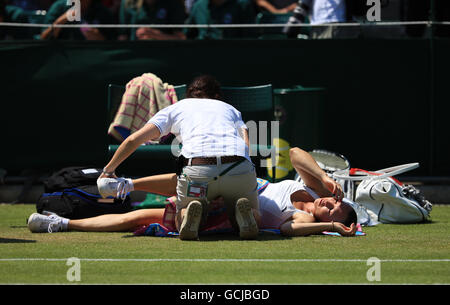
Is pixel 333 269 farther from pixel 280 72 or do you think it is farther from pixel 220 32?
pixel 220 32

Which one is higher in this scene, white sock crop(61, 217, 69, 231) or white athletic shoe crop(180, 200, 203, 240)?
white athletic shoe crop(180, 200, 203, 240)

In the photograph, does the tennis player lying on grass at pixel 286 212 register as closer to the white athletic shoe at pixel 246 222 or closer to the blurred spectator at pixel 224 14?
the white athletic shoe at pixel 246 222

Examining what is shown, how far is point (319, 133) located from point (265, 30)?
165cm

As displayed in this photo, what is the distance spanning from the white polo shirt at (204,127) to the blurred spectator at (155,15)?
365 cm

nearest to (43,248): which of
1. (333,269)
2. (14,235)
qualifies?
(14,235)

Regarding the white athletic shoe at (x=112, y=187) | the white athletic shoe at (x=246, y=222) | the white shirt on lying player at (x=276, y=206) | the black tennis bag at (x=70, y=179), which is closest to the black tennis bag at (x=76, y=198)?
the black tennis bag at (x=70, y=179)

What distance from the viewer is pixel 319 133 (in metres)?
9.26

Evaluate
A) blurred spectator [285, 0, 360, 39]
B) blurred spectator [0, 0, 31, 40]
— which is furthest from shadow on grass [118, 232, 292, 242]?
blurred spectator [0, 0, 31, 40]

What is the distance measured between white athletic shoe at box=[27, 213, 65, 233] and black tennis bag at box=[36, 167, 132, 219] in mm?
251

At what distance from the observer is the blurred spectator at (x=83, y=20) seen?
9.94m

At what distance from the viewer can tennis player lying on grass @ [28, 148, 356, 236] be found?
262 inches

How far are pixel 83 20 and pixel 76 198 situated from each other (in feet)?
13.3

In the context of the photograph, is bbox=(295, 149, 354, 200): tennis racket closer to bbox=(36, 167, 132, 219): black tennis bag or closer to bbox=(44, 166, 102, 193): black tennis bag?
bbox=(36, 167, 132, 219): black tennis bag

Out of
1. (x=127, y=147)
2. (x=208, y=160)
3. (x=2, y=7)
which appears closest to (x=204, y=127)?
(x=208, y=160)
